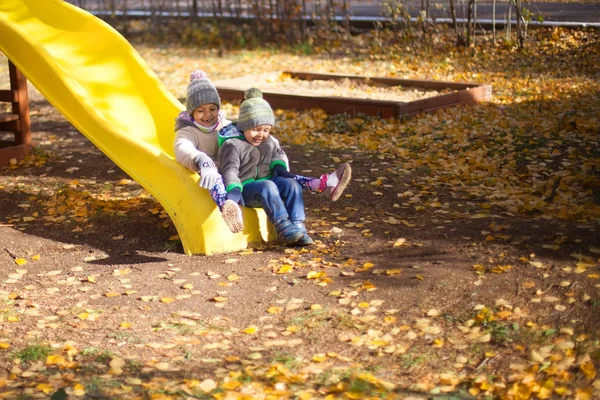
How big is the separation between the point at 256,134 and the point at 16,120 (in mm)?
3436

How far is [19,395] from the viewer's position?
139 inches

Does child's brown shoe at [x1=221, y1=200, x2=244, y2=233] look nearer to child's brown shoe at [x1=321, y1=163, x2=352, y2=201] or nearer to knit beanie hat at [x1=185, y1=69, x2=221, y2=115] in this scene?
child's brown shoe at [x1=321, y1=163, x2=352, y2=201]

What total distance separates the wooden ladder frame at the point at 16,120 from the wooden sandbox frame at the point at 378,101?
2.89 m

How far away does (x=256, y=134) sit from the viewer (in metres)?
5.50

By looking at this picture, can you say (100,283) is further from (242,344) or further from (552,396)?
(552,396)

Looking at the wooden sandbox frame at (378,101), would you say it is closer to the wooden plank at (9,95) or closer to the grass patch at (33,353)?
the wooden plank at (9,95)

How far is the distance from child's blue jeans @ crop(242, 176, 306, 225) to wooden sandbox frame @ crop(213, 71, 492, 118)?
3771 millimetres

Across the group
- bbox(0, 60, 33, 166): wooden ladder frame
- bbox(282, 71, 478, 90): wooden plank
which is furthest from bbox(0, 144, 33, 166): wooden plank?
bbox(282, 71, 478, 90): wooden plank

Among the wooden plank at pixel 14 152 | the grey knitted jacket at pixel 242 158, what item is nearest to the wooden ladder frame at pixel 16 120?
the wooden plank at pixel 14 152

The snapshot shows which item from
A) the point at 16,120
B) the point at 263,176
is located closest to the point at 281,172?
the point at 263,176

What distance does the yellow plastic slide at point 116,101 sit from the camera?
5461mm

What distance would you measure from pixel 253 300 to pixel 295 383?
3.35ft

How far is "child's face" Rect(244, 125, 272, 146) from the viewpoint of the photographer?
5488mm

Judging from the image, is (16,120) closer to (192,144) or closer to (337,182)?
(192,144)
